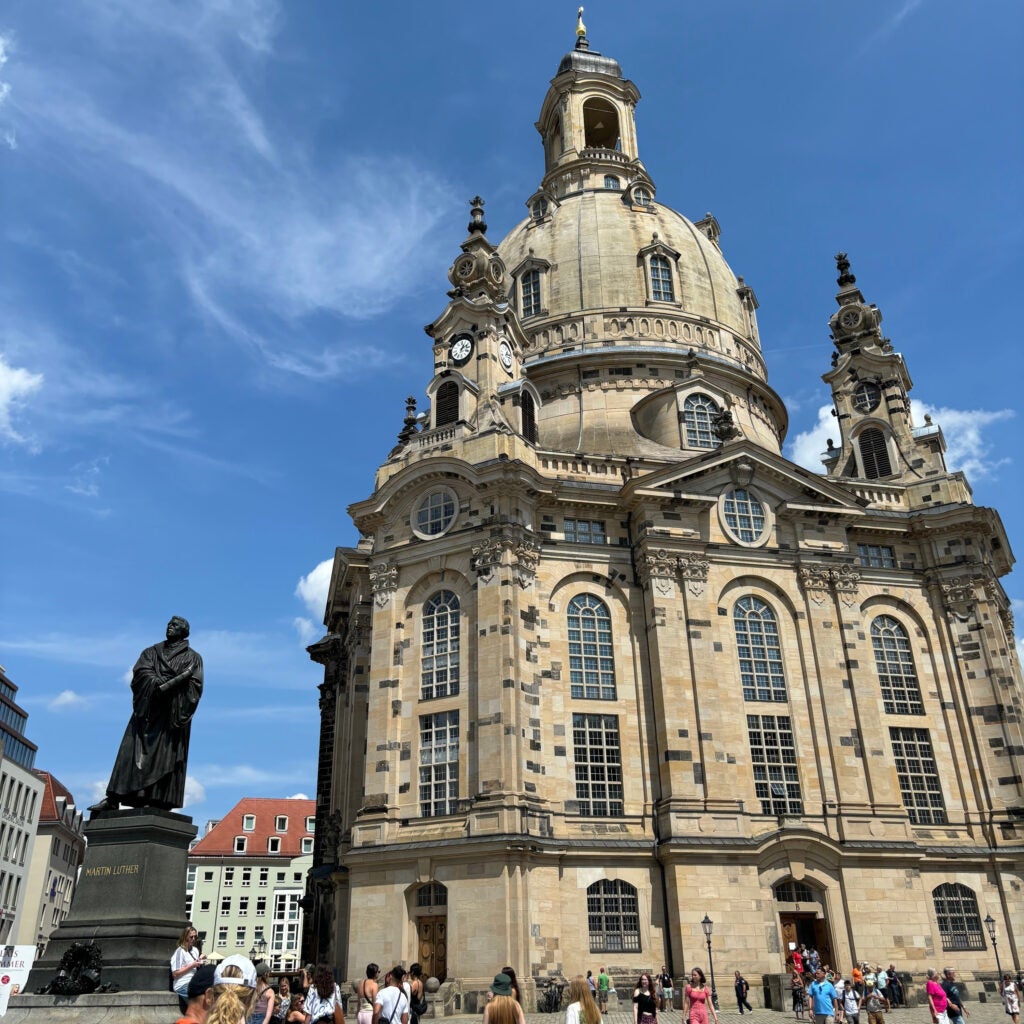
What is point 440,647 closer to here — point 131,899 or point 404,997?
point 131,899

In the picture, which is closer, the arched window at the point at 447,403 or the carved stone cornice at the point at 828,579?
the carved stone cornice at the point at 828,579

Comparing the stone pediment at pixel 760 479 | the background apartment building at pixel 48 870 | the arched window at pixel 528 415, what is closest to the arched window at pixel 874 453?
the stone pediment at pixel 760 479

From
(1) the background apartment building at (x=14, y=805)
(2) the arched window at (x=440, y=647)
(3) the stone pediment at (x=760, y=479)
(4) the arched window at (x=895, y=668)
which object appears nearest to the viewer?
(2) the arched window at (x=440, y=647)

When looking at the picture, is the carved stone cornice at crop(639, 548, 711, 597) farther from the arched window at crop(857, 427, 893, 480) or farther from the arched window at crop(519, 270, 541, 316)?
the arched window at crop(519, 270, 541, 316)

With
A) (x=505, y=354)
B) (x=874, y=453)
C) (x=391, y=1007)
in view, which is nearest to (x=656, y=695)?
(x=505, y=354)

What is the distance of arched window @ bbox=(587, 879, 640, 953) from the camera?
36.0 metres

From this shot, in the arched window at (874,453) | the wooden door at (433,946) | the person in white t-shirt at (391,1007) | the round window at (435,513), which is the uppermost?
the arched window at (874,453)

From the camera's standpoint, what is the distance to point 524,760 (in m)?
37.1

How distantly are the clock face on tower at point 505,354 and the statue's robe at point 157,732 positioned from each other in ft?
112

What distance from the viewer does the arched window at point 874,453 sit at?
167 feet

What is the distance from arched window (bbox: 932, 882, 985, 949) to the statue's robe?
113 ft

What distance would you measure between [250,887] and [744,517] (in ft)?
225

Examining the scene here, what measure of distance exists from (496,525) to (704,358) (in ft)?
66.1

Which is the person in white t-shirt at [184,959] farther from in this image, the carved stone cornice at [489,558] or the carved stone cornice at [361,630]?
the carved stone cornice at [361,630]
